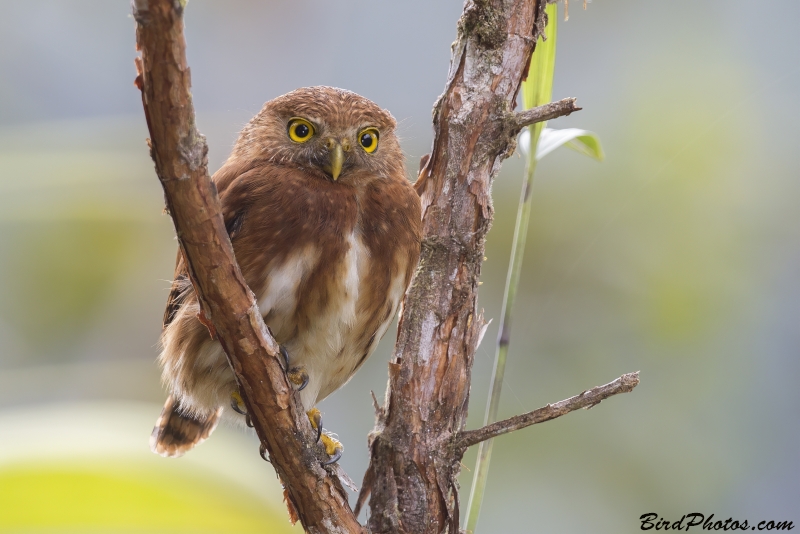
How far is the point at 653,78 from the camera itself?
418 centimetres

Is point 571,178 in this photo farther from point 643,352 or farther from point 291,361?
point 291,361

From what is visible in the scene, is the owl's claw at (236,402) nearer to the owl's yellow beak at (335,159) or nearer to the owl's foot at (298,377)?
the owl's foot at (298,377)

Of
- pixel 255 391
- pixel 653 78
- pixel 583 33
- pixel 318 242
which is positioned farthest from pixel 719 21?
pixel 255 391

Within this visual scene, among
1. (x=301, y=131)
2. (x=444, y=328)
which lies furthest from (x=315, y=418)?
(x=301, y=131)

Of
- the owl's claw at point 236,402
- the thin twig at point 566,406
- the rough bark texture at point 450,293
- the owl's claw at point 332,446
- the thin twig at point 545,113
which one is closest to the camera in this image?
the thin twig at point 566,406

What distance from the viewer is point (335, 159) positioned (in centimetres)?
209

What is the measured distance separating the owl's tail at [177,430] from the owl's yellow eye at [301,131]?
3.36 ft

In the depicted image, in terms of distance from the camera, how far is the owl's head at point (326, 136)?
2145 mm

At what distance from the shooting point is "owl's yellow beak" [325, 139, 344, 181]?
208 centimetres

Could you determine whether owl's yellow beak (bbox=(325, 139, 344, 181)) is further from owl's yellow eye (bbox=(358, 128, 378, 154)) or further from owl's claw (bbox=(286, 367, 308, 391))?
owl's claw (bbox=(286, 367, 308, 391))

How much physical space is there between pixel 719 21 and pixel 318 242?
3256 millimetres

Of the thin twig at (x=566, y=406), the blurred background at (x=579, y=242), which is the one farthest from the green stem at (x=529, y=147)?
the blurred background at (x=579, y=242)

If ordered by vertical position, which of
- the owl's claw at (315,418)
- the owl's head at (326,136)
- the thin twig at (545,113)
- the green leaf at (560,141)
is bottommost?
the owl's claw at (315,418)

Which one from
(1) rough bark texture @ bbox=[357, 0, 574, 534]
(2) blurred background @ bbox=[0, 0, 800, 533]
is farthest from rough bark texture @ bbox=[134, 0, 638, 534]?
(2) blurred background @ bbox=[0, 0, 800, 533]
